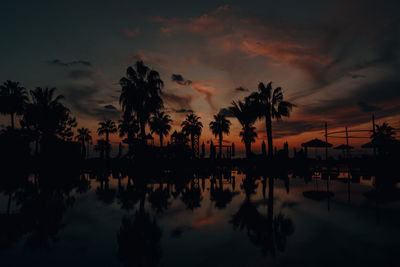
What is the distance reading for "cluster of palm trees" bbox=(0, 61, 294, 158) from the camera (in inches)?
1086

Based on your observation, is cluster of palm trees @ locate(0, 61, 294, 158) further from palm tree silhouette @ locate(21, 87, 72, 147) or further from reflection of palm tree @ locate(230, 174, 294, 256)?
reflection of palm tree @ locate(230, 174, 294, 256)

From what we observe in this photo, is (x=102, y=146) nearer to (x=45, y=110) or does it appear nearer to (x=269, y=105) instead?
(x=45, y=110)

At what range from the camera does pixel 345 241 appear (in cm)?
520

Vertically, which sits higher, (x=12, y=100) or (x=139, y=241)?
(x=12, y=100)

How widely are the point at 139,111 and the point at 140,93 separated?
212 centimetres

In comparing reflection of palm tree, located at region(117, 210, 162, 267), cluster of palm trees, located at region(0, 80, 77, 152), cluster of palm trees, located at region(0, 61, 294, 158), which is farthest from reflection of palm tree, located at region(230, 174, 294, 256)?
cluster of palm trees, located at region(0, 80, 77, 152)

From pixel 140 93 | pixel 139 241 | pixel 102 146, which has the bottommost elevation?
pixel 139 241

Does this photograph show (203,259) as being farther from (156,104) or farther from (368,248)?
(156,104)

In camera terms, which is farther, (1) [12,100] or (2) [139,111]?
(1) [12,100]

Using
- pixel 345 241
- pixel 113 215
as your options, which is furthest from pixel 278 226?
pixel 113 215

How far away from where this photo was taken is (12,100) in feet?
137

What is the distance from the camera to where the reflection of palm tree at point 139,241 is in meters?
4.42

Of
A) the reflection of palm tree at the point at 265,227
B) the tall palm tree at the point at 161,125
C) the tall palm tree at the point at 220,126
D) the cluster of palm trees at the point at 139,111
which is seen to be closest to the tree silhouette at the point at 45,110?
the cluster of palm trees at the point at 139,111

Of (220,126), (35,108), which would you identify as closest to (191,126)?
(220,126)
